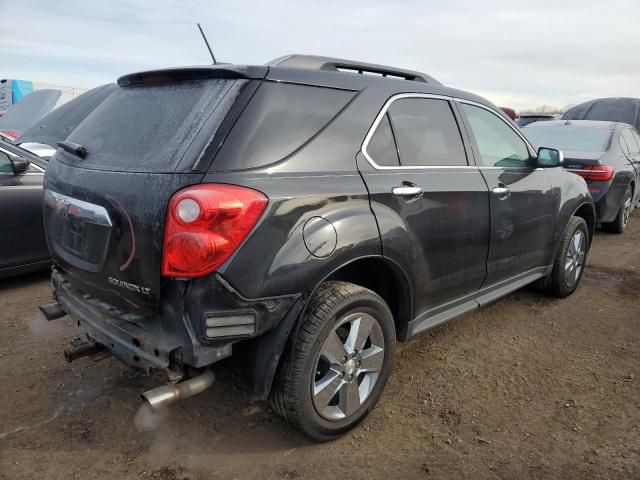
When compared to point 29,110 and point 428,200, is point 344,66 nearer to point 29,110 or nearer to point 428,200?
point 428,200

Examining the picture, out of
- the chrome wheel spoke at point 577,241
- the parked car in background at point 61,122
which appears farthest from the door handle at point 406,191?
the parked car in background at point 61,122

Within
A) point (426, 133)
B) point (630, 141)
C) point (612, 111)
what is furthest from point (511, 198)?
point (612, 111)

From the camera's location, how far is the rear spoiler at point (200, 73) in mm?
2275

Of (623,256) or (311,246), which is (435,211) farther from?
(623,256)

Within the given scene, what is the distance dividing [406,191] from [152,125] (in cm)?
131

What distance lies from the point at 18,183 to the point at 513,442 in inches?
178

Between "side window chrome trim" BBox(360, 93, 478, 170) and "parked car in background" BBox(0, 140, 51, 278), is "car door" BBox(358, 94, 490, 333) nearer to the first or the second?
"side window chrome trim" BBox(360, 93, 478, 170)

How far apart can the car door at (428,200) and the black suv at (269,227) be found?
0.04 feet

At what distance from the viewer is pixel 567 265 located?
4.46 meters

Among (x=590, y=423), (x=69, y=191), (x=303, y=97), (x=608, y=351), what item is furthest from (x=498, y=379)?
(x=69, y=191)

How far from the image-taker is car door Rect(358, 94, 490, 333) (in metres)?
2.63

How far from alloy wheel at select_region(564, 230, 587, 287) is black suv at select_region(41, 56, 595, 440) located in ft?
5.68

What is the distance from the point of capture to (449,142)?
10.5 feet

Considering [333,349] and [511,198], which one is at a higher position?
[511,198]
